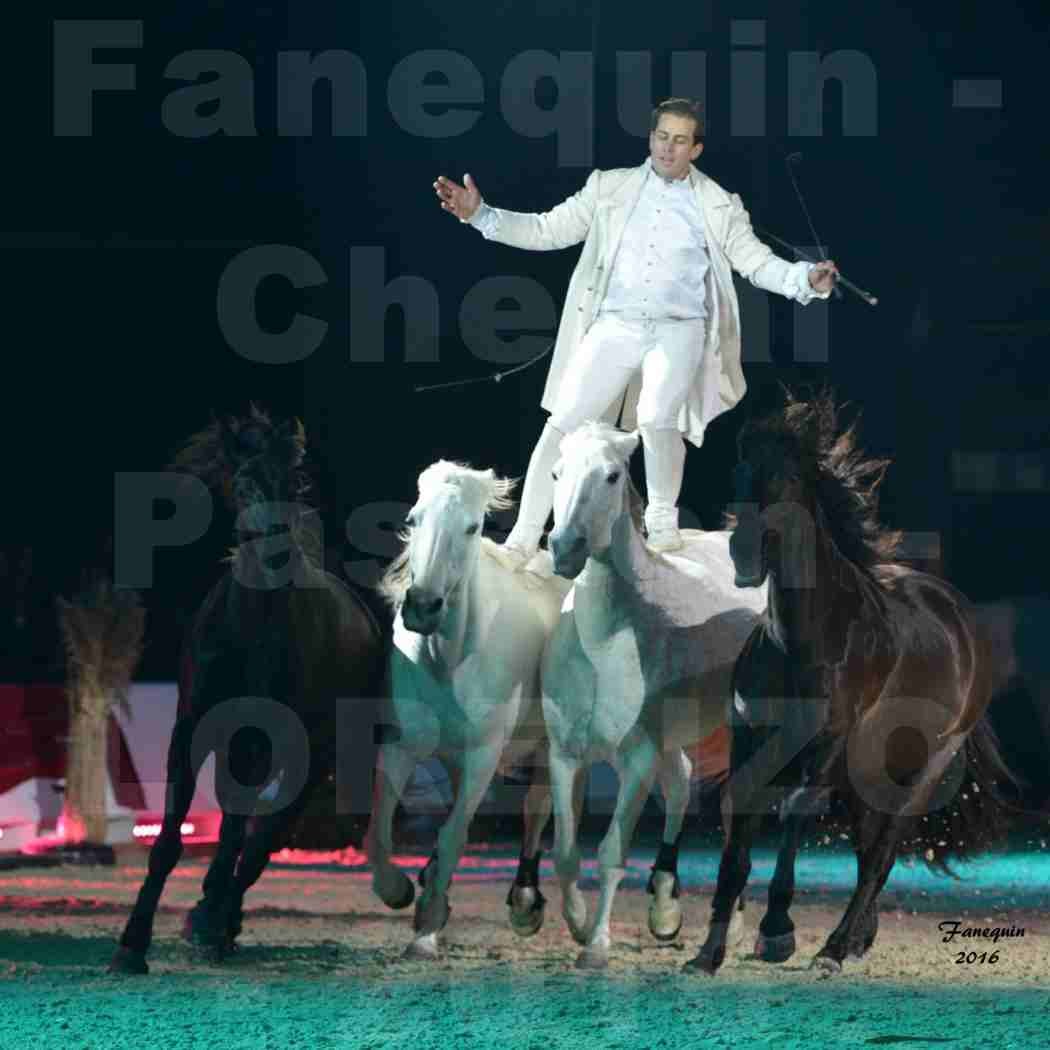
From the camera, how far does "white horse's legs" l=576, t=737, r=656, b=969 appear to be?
6.94 m

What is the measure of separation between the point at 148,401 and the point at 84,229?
5.77ft

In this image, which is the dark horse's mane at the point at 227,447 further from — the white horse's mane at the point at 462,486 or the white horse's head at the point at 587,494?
the white horse's head at the point at 587,494

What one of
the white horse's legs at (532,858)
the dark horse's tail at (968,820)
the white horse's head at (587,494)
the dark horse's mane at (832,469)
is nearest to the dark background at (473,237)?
the white horse's legs at (532,858)

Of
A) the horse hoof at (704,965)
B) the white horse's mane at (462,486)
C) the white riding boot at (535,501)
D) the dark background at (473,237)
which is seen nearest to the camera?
the horse hoof at (704,965)

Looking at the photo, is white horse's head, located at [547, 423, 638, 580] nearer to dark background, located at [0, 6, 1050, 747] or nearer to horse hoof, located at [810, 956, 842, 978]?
horse hoof, located at [810, 956, 842, 978]

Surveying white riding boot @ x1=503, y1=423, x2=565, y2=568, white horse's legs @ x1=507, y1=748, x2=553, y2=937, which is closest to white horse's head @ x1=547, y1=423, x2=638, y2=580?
white riding boot @ x1=503, y1=423, x2=565, y2=568

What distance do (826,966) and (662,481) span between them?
1834 millimetres

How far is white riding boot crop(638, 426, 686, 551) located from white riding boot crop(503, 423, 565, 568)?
347 mm

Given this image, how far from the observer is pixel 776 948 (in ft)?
22.5

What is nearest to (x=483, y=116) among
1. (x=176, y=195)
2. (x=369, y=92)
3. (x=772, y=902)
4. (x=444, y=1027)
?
(x=369, y=92)

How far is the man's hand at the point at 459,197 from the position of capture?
7.53 meters

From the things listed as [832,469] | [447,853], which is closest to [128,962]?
[447,853]

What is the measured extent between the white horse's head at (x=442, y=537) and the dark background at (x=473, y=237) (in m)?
1.87

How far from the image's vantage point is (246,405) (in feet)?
40.2
